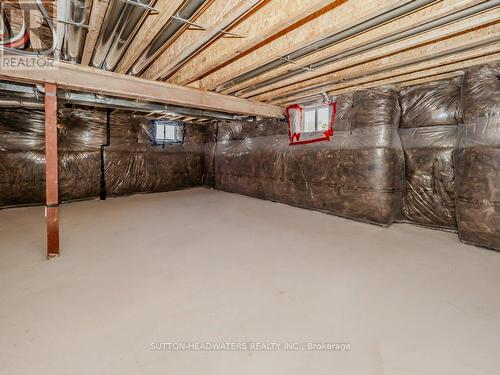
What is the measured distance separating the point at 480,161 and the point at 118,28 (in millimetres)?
3432

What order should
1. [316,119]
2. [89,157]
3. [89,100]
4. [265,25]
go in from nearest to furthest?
[265,25]
[89,100]
[316,119]
[89,157]

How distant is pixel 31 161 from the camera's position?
13.7ft

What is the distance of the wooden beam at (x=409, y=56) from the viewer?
1885mm

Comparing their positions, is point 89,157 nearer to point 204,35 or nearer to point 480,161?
point 204,35

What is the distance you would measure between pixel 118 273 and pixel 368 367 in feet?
5.72

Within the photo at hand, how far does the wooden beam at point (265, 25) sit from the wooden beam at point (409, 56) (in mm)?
884

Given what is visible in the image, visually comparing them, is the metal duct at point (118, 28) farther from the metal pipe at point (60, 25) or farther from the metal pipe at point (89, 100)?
the metal pipe at point (89, 100)

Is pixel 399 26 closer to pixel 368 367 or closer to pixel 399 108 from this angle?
pixel 399 108

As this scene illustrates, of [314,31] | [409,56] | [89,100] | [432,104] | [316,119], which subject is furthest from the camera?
[316,119]

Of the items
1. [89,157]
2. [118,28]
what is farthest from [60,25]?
[89,157]

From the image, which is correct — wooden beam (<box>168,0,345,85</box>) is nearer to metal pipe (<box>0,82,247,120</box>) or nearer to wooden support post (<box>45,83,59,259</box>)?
wooden support post (<box>45,83,59,259</box>)

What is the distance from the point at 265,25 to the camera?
1740 millimetres

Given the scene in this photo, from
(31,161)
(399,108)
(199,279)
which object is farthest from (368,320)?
(31,161)

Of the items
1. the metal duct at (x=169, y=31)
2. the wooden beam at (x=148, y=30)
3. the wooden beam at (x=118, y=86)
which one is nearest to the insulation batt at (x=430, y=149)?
the wooden beam at (x=118, y=86)
